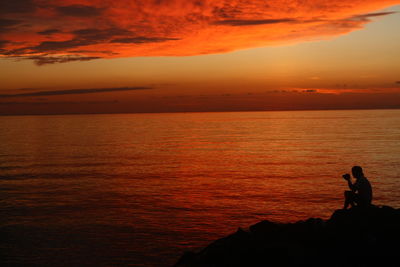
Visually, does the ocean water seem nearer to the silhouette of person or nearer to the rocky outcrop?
the rocky outcrop

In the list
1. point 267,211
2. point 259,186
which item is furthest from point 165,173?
point 267,211

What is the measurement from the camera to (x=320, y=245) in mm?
13852

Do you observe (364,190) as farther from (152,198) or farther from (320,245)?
(152,198)

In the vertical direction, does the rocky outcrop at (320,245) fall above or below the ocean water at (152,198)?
below

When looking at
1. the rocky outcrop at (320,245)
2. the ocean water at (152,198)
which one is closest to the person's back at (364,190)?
the rocky outcrop at (320,245)

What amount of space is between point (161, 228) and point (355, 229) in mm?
11726

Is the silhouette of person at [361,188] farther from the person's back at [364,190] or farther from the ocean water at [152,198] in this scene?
the ocean water at [152,198]

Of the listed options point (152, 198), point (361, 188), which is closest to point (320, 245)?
point (361, 188)

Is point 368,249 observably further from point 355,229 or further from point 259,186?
point 259,186

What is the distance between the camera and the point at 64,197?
30406 millimetres

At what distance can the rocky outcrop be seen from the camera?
42.1 feet

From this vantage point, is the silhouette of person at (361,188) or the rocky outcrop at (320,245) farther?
the silhouette of person at (361,188)

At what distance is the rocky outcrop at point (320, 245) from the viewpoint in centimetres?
1284

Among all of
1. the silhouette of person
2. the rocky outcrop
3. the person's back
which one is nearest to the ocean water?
the rocky outcrop
